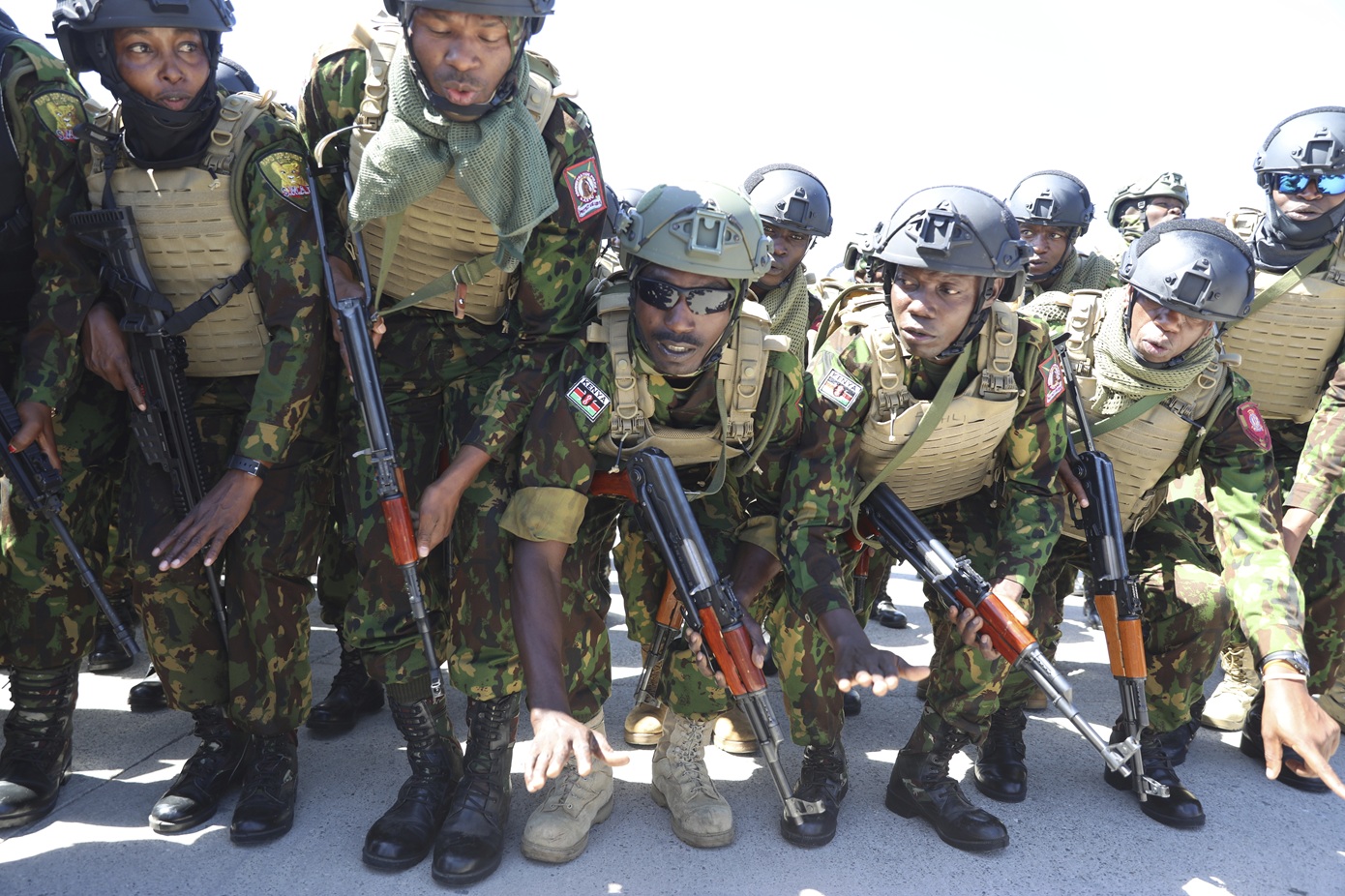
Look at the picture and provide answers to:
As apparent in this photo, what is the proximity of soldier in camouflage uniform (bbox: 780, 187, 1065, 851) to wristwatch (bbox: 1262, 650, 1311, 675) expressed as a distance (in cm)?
76

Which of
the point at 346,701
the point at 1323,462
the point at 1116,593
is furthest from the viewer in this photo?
the point at 1323,462

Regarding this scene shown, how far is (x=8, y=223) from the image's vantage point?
3.30 meters

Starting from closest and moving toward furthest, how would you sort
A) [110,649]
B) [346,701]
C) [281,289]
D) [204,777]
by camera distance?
1. [281,289]
2. [204,777]
3. [346,701]
4. [110,649]

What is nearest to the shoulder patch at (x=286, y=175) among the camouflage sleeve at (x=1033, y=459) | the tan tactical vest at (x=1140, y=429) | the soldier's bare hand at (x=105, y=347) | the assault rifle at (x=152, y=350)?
the assault rifle at (x=152, y=350)

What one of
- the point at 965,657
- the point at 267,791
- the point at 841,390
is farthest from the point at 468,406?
the point at 965,657

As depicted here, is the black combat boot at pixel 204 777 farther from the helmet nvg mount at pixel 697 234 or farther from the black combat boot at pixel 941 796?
the black combat boot at pixel 941 796

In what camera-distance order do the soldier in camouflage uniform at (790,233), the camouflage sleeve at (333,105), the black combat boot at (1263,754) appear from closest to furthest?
the camouflage sleeve at (333,105), the black combat boot at (1263,754), the soldier in camouflage uniform at (790,233)

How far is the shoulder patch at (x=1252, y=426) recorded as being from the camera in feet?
12.8

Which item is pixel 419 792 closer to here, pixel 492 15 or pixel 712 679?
pixel 712 679

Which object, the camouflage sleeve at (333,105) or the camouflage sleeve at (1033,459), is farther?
the camouflage sleeve at (1033,459)

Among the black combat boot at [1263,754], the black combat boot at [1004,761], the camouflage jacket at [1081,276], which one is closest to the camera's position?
the black combat boot at [1004,761]

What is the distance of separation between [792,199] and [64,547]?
3.40 metres

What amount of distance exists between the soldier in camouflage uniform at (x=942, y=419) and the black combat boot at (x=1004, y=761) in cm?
35

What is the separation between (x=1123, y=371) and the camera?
3969 mm
